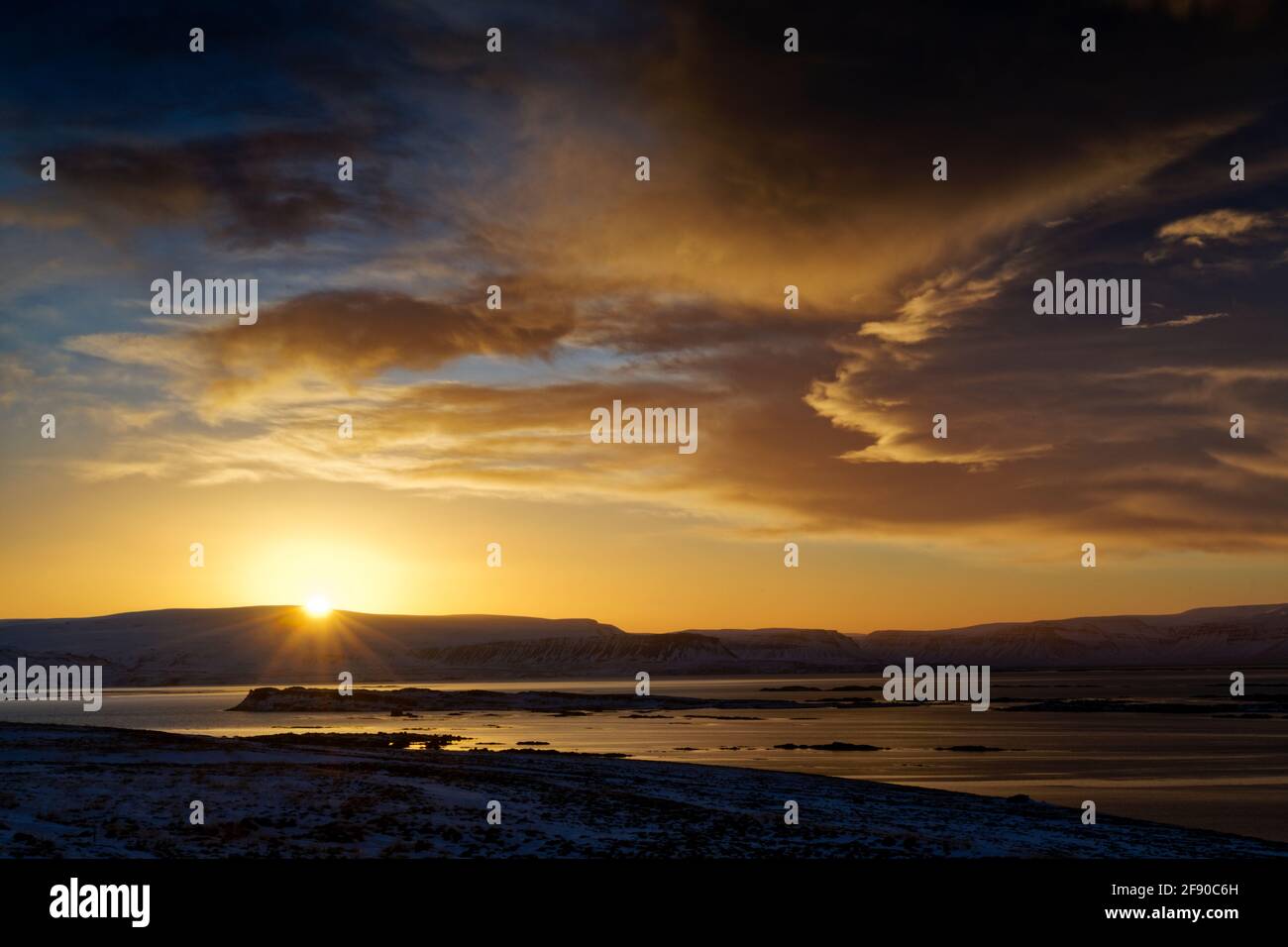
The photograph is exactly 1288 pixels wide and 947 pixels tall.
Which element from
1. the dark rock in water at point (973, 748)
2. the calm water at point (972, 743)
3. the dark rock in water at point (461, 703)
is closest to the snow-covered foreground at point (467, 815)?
the calm water at point (972, 743)

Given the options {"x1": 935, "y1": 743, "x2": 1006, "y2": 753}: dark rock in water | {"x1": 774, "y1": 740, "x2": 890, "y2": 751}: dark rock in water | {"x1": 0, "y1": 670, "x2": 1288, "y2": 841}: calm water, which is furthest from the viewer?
{"x1": 774, "y1": 740, "x2": 890, "y2": 751}: dark rock in water

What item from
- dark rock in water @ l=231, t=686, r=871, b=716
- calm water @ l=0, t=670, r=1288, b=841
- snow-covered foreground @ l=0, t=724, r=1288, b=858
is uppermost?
snow-covered foreground @ l=0, t=724, r=1288, b=858

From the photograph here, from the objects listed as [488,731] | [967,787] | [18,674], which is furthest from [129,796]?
[18,674]

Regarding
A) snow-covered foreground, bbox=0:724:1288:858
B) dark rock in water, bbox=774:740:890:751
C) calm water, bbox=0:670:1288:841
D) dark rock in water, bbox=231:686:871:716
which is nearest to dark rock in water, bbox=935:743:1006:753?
calm water, bbox=0:670:1288:841

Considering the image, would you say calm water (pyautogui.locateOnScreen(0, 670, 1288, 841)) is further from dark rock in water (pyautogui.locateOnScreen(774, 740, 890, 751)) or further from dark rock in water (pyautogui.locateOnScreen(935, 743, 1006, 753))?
dark rock in water (pyautogui.locateOnScreen(774, 740, 890, 751))

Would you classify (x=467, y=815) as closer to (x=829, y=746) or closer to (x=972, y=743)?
(x=829, y=746)

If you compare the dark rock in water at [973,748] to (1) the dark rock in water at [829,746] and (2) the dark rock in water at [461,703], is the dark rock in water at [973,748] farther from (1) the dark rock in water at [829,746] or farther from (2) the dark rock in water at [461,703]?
(2) the dark rock in water at [461,703]
